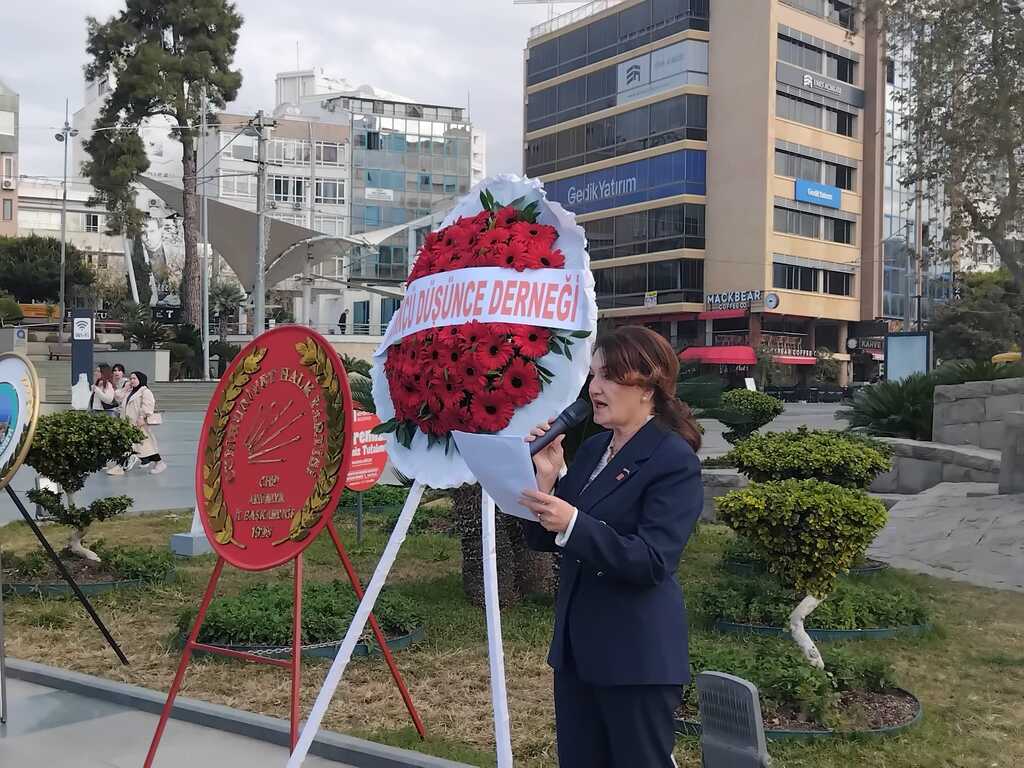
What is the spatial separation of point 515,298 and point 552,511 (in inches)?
44.5

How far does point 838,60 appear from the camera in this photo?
54969mm

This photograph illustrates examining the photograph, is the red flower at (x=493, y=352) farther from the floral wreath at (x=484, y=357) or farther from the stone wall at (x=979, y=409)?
the stone wall at (x=979, y=409)

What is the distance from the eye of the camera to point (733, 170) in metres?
52.5

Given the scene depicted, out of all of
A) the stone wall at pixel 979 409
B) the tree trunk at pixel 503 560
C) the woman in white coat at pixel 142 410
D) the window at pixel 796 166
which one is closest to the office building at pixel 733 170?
the window at pixel 796 166

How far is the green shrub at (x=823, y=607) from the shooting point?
22.5 feet

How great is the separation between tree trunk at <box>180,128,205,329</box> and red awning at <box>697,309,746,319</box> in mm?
24870

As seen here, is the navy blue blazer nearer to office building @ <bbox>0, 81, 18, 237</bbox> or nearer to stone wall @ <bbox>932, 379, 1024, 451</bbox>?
stone wall @ <bbox>932, 379, 1024, 451</bbox>

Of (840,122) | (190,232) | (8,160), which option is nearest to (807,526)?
(190,232)

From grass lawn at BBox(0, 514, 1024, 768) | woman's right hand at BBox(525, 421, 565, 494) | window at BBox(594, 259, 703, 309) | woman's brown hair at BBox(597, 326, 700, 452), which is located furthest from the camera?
window at BBox(594, 259, 703, 309)

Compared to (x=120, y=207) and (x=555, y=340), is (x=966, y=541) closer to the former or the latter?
(x=555, y=340)

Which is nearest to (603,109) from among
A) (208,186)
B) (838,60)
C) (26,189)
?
(838,60)

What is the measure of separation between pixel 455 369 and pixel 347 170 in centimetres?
7646

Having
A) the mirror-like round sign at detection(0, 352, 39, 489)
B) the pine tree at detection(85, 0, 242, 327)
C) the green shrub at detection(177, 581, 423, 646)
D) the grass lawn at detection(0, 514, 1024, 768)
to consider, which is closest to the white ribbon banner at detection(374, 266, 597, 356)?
the grass lawn at detection(0, 514, 1024, 768)

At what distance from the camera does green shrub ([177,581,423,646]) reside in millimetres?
6387
